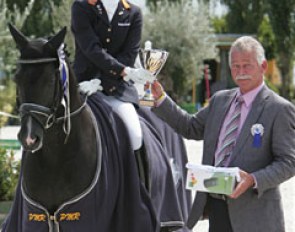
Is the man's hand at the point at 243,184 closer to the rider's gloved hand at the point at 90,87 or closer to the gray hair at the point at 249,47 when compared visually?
the gray hair at the point at 249,47

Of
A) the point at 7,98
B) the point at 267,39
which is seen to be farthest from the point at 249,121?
the point at 267,39

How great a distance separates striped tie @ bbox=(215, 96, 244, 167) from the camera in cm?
393

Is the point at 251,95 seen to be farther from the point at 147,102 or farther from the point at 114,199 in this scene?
the point at 114,199

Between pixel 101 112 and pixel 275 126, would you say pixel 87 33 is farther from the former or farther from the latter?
pixel 275 126

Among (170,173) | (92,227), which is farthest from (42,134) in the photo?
(170,173)

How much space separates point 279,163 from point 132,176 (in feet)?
A: 5.12

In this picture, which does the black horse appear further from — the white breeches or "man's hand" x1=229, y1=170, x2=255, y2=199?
"man's hand" x1=229, y1=170, x2=255, y2=199

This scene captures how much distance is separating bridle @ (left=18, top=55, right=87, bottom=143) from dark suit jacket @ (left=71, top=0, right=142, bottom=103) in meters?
0.66

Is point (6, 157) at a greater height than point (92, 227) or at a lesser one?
lesser

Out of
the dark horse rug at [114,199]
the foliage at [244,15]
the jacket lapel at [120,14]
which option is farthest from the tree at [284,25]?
the jacket lapel at [120,14]

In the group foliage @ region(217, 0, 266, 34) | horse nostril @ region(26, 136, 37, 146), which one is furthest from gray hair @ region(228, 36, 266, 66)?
foliage @ region(217, 0, 266, 34)

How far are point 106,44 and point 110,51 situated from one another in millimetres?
75

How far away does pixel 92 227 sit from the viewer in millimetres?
4676

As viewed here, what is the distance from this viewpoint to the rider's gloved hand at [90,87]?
509 centimetres
